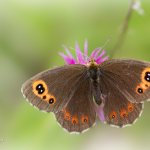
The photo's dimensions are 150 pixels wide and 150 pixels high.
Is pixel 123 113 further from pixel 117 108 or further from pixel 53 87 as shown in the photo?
pixel 53 87

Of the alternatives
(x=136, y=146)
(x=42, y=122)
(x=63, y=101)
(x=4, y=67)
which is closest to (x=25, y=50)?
(x=4, y=67)

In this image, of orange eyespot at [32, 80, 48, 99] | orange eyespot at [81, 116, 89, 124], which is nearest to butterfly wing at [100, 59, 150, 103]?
orange eyespot at [81, 116, 89, 124]

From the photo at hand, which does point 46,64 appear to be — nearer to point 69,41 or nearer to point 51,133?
point 69,41

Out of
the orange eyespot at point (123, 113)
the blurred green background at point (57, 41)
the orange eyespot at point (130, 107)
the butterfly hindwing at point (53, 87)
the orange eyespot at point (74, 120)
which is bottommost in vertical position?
the blurred green background at point (57, 41)

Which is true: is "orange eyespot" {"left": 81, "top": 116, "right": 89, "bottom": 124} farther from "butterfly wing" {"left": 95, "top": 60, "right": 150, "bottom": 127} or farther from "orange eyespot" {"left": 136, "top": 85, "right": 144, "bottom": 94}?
"orange eyespot" {"left": 136, "top": 85, "right": 144, "bottom": 94}

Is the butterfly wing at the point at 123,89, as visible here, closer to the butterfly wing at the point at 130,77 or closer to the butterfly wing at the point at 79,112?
the butterfly wing at the point at 130,77

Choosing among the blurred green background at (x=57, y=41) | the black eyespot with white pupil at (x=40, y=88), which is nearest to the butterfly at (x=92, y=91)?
the black eyespot with white pupil at (x=40, y=88)

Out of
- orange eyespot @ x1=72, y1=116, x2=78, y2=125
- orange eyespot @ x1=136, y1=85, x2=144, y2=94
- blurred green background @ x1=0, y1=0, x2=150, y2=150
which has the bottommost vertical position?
blurred green background @ x1=0, y1=0, x2=150, y2=150

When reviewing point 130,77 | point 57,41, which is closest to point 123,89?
point 130,77
